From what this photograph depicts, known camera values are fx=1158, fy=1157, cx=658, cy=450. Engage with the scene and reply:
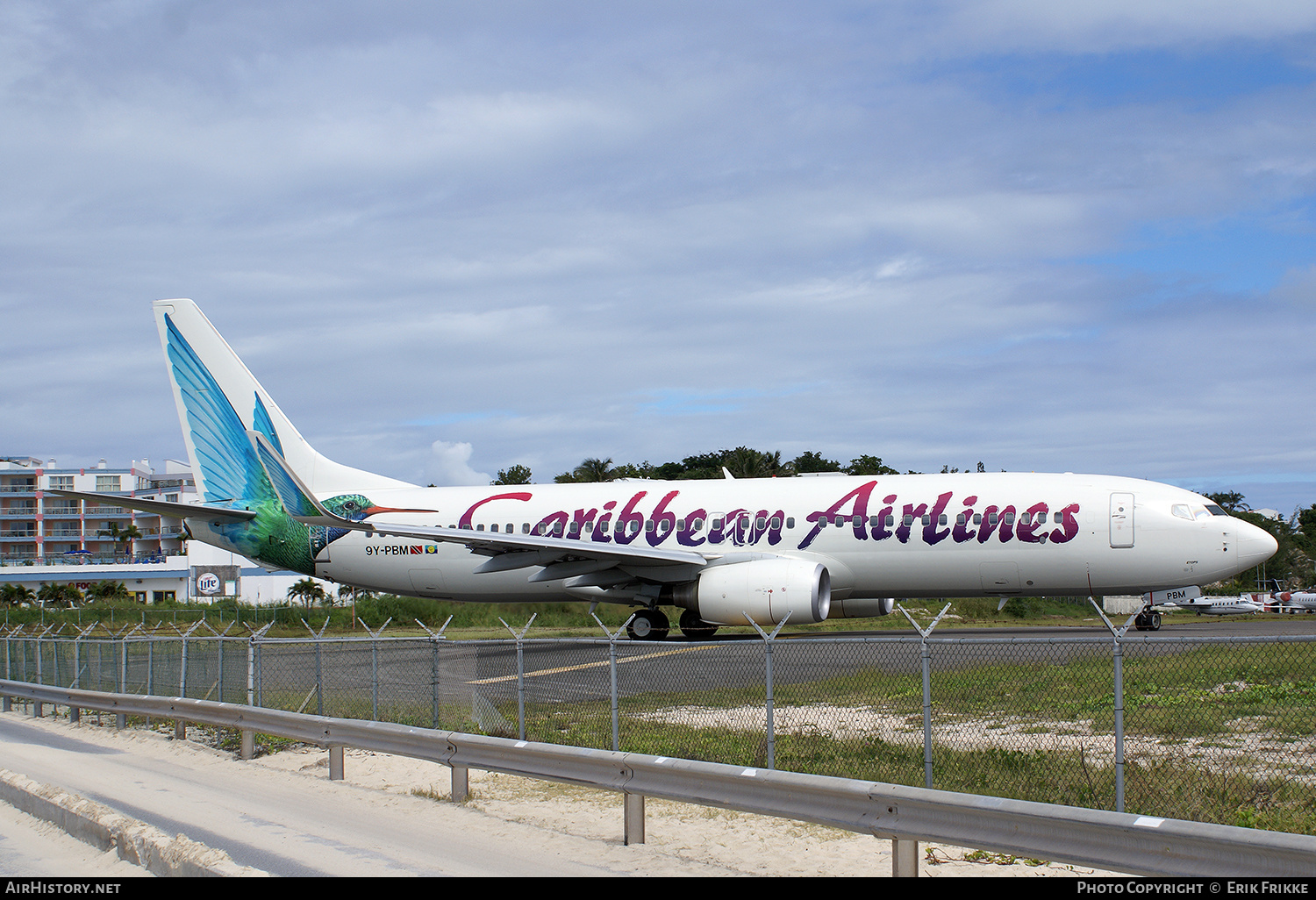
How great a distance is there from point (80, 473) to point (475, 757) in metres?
162

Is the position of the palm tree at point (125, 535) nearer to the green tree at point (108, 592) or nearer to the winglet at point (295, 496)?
the green tree at point (108, 592)

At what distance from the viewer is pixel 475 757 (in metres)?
10.2

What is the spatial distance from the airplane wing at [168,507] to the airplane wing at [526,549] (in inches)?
104

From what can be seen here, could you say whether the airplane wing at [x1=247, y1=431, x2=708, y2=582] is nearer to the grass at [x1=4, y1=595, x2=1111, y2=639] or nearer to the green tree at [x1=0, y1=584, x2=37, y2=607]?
the grass at [x1=4, y1=595, x2=1111, y2=639]

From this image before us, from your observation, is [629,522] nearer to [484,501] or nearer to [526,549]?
[526,549]

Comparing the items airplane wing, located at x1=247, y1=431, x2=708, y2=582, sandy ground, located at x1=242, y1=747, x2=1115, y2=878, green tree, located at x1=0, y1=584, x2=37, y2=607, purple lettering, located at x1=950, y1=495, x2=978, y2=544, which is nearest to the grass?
airplane wing, located at x1=247, y1=431, x2=708, y2=582

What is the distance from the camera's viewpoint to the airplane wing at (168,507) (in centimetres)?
2427

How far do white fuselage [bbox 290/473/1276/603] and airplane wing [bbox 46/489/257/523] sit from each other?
18.2ft

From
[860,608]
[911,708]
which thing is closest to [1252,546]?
[860,608]

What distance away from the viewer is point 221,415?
31.0m

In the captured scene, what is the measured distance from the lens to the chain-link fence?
8812 mm

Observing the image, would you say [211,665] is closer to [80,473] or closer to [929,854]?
[929,854]
